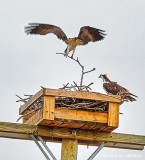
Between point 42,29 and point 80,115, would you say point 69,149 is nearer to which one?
point 80,115

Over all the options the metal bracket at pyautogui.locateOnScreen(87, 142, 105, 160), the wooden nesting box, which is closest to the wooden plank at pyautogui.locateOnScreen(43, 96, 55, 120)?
the wooden nesting box

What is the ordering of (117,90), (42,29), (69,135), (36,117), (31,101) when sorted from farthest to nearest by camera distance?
(42,29), (117,90), (31,101), (36,117), (69,135)

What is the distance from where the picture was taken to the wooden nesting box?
7.69m

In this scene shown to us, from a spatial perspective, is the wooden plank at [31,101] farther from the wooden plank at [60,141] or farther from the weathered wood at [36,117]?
the wooden plank at [60,141]

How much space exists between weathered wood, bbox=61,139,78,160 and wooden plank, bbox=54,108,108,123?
278mm

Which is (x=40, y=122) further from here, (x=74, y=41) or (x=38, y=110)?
(x=74, y=41)

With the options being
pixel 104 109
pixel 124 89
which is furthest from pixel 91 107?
pixel 124 89

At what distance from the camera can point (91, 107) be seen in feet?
26.2

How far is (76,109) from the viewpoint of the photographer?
7895 mm

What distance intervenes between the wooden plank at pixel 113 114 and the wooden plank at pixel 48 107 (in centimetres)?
71

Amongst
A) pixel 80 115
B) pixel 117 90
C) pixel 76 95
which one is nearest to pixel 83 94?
pixel 76 95

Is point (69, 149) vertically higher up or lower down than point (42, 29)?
lower down

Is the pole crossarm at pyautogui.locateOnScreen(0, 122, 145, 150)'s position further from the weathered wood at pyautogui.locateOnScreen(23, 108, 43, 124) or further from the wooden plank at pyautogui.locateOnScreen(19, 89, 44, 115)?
the wooden plank at pyautogui.locateOnScreen(19, 89, 44, 115)

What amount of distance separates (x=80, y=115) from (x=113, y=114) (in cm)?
41
